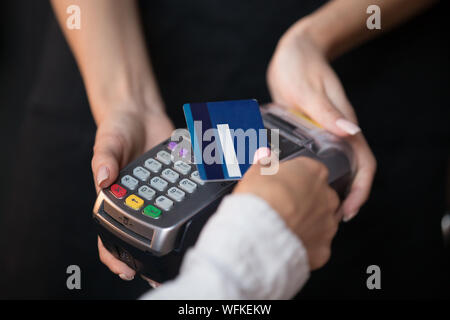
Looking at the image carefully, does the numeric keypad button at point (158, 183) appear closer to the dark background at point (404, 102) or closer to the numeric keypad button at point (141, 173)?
the numeric keypad button at point (141, 173)

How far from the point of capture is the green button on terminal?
38 cm

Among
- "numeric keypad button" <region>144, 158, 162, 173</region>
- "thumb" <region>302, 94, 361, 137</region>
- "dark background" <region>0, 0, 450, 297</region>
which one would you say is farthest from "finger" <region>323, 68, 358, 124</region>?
"numeric keypad button" <region>144, 158, 162, 173</region>

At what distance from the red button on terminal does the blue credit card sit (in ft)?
0.24

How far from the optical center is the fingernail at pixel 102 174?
40 centimetres

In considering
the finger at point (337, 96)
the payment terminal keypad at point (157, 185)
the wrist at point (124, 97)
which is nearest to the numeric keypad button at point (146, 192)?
the payment terminal keypad at point (157, 185)

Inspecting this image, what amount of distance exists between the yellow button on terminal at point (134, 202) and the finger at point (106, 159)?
29mm

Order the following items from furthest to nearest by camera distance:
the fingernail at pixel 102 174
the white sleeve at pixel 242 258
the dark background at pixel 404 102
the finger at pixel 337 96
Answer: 1. the dark background at pixel 404 102
2. the finger at pixel 337 96
3. the fingernail at pixel 102 174
4. the white sleeve at pixel 242 258

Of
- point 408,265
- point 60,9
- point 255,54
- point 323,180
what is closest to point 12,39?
point 60,9

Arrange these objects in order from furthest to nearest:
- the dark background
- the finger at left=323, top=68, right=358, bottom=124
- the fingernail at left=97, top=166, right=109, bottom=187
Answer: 1. the dark background
2. the finger at left=323, top=68, right=358, bottom=124
3. the fingernail at left=97, top=166, right=109, bottom=187

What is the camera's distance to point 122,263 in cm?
44

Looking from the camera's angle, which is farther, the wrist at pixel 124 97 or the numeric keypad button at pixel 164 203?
the wrist at pixel 124 97

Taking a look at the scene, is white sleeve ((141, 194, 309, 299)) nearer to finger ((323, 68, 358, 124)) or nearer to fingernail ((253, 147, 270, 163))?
fingernail ((253, 147, 270, 163))

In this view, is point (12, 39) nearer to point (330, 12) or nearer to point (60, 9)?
point (60, 9)

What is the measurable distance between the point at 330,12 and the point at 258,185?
15.5 inches
